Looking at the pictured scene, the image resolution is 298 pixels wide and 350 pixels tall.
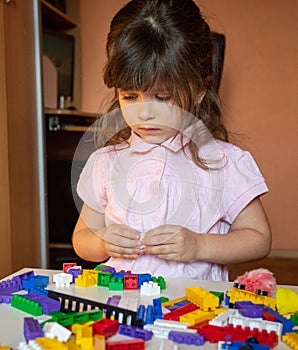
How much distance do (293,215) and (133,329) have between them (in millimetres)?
1800

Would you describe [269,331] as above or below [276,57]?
below

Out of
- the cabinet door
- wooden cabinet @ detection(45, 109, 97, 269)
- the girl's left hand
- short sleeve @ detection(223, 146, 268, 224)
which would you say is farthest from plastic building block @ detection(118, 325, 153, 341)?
wooden cabinet @ detection(45, 109, 97, 269)

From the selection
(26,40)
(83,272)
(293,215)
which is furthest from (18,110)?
(293,215)

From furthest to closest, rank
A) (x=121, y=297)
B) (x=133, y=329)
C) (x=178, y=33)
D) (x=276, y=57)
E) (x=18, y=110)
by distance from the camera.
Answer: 1. (x=276, y=57)
2. (x=18, y=110)
3. (x=178, y=33)
4. (x=121, y=297)
5. (x=133, y=329)

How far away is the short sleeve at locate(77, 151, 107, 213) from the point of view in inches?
26.4

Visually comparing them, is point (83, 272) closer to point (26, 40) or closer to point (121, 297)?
point (121, 297)

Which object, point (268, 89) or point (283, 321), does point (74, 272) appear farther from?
point (268, 89)

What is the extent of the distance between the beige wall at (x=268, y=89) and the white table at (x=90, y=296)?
155 cm

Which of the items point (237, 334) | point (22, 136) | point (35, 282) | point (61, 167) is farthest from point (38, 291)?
point (61, 167)

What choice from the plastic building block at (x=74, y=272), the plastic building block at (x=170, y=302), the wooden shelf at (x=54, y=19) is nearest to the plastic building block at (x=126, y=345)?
the plastic building block at (x=170, y=302)

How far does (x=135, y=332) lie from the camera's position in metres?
0.43

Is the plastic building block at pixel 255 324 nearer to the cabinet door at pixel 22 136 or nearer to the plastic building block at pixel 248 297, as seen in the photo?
the plastic building block at pixel 248 297

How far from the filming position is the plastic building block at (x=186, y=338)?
0.42 metres

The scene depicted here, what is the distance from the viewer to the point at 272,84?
7.02 feet
